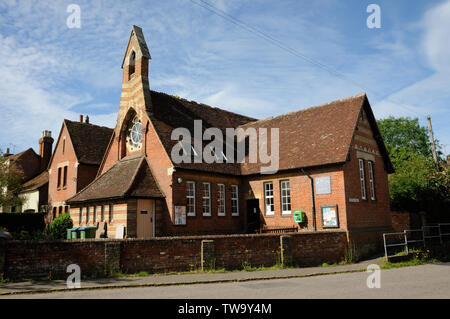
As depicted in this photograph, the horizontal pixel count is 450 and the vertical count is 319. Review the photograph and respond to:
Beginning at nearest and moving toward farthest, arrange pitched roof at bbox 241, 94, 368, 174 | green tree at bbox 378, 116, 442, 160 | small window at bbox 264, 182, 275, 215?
pitched roof at bbox 241, 94, 368, 174 < small window at bbox 264, 182, 275, 215 < green tree at bbox 378, 116, 442, 160

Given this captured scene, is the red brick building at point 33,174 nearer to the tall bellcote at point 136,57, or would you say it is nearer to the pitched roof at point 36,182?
the pitched roof at point 36,182

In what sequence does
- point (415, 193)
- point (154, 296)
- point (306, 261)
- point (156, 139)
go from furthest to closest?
point (415, 193)
point (156, 139)
point (306, 261)
point (154, 296)

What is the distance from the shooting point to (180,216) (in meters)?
20.5

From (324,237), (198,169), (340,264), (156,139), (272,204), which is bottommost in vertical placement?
(340,264)

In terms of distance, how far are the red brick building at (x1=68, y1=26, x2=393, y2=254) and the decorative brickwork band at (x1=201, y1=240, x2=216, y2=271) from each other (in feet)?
19.5

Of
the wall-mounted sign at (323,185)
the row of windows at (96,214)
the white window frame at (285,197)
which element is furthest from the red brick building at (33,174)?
the wall-mounted sign at (323,185)

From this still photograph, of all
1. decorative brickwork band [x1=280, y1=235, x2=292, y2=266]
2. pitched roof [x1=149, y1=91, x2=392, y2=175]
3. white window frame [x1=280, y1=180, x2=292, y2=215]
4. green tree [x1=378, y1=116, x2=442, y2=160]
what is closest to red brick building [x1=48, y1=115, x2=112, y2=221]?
pitched roof [x1=149, y1=91, x2=392, y2=175]

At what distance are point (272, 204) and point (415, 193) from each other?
1146 centimetres

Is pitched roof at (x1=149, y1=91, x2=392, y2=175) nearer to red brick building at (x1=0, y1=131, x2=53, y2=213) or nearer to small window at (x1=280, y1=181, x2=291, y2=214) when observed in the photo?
small window at (x1=280, y1=181, x2=291, y2=214)

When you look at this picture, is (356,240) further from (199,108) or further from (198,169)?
(199,108)

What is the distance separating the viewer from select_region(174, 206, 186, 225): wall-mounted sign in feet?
66.8

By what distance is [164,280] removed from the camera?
12.5 meters

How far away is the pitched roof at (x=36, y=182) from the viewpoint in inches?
1489

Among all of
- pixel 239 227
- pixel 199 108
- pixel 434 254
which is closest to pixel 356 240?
pixel 434 254
